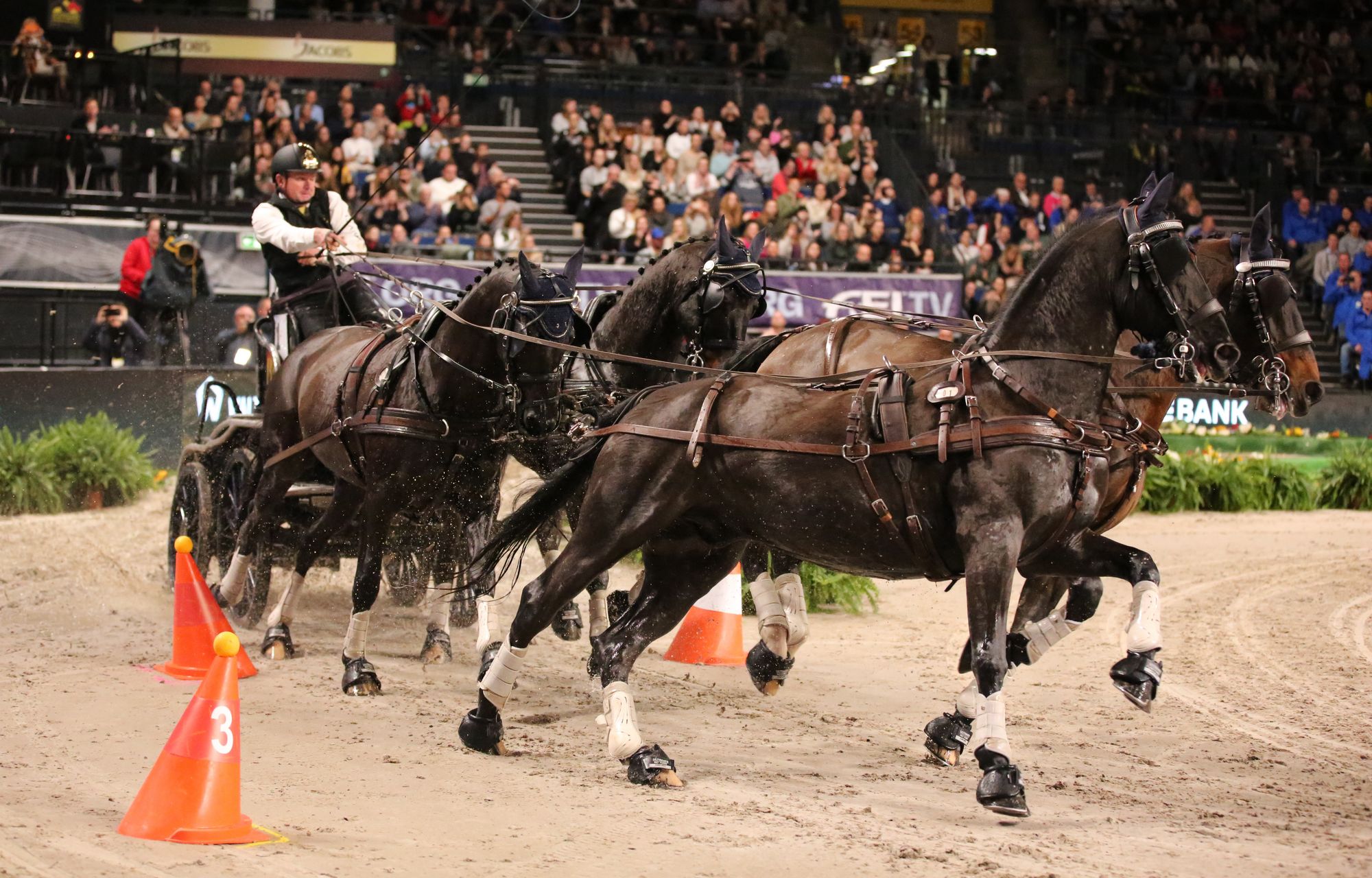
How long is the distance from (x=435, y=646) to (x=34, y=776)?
3.22 meters

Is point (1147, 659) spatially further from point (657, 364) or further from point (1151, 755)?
point (657, 364)

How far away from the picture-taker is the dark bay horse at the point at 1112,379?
20.9ft

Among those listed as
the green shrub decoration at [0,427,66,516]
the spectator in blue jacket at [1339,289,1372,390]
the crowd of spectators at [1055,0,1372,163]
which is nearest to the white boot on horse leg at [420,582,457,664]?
the green shrub decoration at [0,427,66,516]

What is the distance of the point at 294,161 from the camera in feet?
32.1

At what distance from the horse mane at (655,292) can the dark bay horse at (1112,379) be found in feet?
2.46

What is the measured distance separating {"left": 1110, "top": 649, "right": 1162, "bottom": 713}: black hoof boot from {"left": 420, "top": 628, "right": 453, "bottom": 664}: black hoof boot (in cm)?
442

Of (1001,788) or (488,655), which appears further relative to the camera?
(488,655)

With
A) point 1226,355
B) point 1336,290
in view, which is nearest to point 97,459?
point 1226,355

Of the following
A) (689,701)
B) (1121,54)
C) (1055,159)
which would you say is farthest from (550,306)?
(1121,54)

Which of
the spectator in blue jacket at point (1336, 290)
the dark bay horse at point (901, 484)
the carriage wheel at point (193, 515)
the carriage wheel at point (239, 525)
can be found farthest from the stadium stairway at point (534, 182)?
the dark bay horse at point (901, 484)

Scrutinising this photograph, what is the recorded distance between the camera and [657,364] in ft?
23.2

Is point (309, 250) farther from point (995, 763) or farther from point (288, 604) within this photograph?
point (995, 763)

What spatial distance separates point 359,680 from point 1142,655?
4230 millimetres

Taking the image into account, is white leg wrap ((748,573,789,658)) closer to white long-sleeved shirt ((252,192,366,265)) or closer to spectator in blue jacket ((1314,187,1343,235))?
white long-sleeved shirt ((252,192,366,265))
